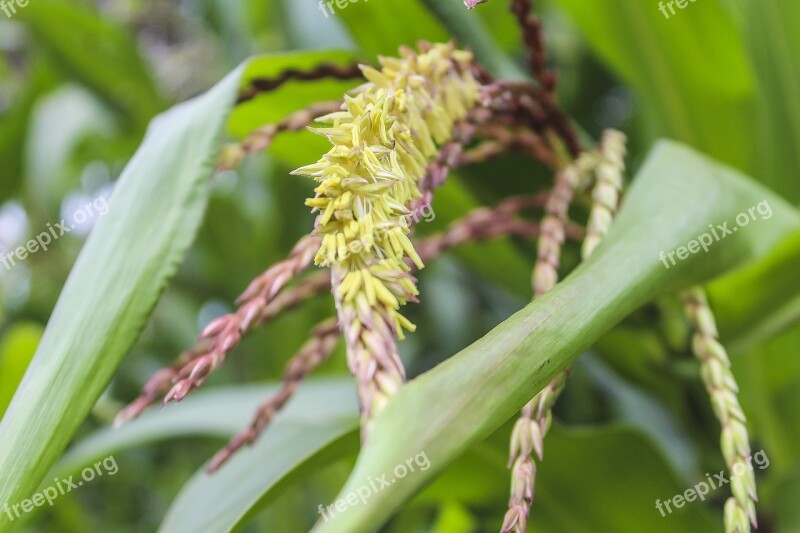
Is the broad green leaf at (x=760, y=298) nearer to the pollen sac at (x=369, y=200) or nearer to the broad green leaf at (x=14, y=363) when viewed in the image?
the pollen sac at (x=369, y=200)

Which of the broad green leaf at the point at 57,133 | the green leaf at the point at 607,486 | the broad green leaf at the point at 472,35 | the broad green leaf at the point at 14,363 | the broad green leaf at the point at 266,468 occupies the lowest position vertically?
the green leaf at the point at 607,486

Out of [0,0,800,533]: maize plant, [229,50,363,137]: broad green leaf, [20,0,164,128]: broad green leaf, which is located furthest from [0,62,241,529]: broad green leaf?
[20,0,164,128]: broad green leaf

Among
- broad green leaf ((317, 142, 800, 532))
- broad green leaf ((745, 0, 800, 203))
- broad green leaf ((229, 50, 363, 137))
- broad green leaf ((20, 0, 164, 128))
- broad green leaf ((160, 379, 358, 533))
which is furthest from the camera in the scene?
broad green leaf ((20, 0, 164, 128))

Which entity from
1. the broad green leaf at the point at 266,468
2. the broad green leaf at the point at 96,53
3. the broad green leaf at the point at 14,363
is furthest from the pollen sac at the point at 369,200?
the broad green leaf at the point at 96,53

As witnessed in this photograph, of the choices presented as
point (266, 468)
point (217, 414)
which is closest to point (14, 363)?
point (217, 414)

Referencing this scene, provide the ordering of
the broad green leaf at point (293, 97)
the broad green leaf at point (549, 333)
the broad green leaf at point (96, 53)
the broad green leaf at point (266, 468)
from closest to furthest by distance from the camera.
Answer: the broad green leaf at point (549, 333) → the broad green leaf at point (266, 468) → the broad green leaf at point (293, 97) → the broad green leaf at point (96, 53)

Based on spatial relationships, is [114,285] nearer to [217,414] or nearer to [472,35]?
[472,35]

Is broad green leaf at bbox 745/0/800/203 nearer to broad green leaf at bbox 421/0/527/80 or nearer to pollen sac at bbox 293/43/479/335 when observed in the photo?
broad green leaf at bbox 421/0/527/80
